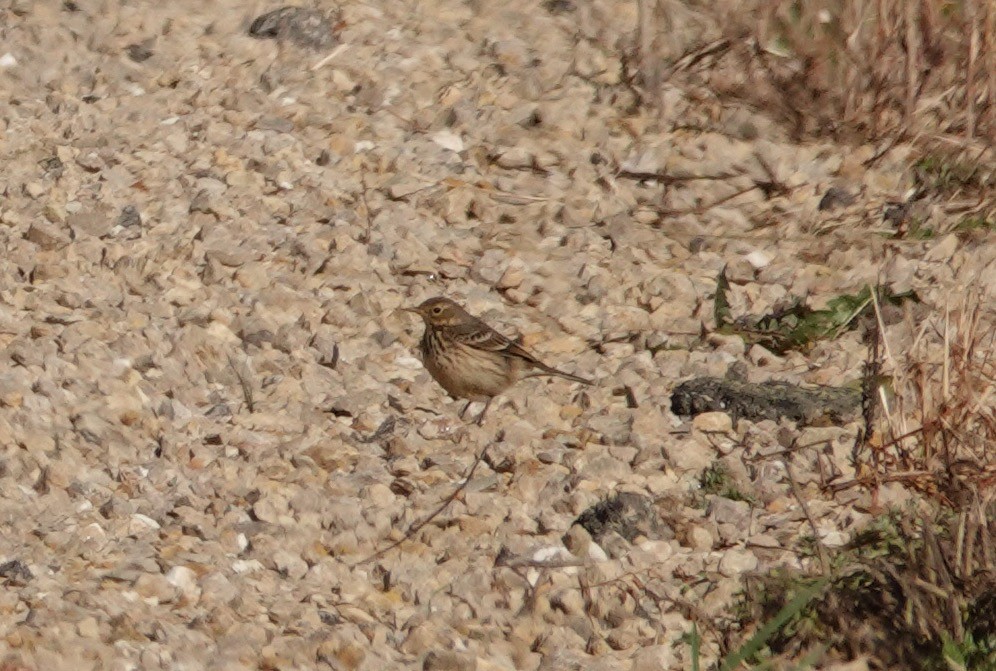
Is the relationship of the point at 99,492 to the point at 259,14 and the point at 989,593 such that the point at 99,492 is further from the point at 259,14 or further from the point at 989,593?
→ the point at 259,14

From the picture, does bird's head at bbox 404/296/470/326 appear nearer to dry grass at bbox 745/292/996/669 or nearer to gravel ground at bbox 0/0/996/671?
gravel ground at bbox 0/0/996/671

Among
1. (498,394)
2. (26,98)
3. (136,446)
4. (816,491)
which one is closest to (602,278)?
(498,394)

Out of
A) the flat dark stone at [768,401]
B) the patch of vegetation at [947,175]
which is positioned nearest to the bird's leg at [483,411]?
the flat dark stone at [768,401]

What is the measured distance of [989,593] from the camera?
15.1ft

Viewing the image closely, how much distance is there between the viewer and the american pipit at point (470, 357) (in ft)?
20.7

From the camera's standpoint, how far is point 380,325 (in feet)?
22.4

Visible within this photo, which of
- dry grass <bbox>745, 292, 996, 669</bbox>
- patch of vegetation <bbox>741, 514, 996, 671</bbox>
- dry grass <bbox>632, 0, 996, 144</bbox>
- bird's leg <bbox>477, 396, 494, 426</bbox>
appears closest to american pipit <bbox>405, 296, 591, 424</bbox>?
bird's leg <bbox>477, 396, 494, 426</bbox>

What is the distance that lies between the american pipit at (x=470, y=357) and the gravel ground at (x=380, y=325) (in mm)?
92

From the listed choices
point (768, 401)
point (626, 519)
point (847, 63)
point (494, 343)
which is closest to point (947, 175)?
point (847, 63)

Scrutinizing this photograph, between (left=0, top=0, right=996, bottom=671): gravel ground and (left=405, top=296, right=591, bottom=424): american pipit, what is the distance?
92 millimetres

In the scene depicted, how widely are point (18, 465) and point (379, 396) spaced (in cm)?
138

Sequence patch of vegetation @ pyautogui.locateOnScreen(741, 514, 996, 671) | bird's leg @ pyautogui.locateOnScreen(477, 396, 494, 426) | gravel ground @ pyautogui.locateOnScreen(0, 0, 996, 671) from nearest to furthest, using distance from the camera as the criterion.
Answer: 1. patch of vegetation @ pyautogui.locateOnScreen(741, 514, 996, 671)
2. gravel ground @ pyautogui.locateOnScreen(0, 0, 996, 671)
3. bird's leg @ pyautogui.locateOnScreen(477, 396, 494, 426)

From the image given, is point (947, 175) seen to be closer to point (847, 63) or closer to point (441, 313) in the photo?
point (847, 63)

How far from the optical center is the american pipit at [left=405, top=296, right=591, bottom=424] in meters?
6.32
